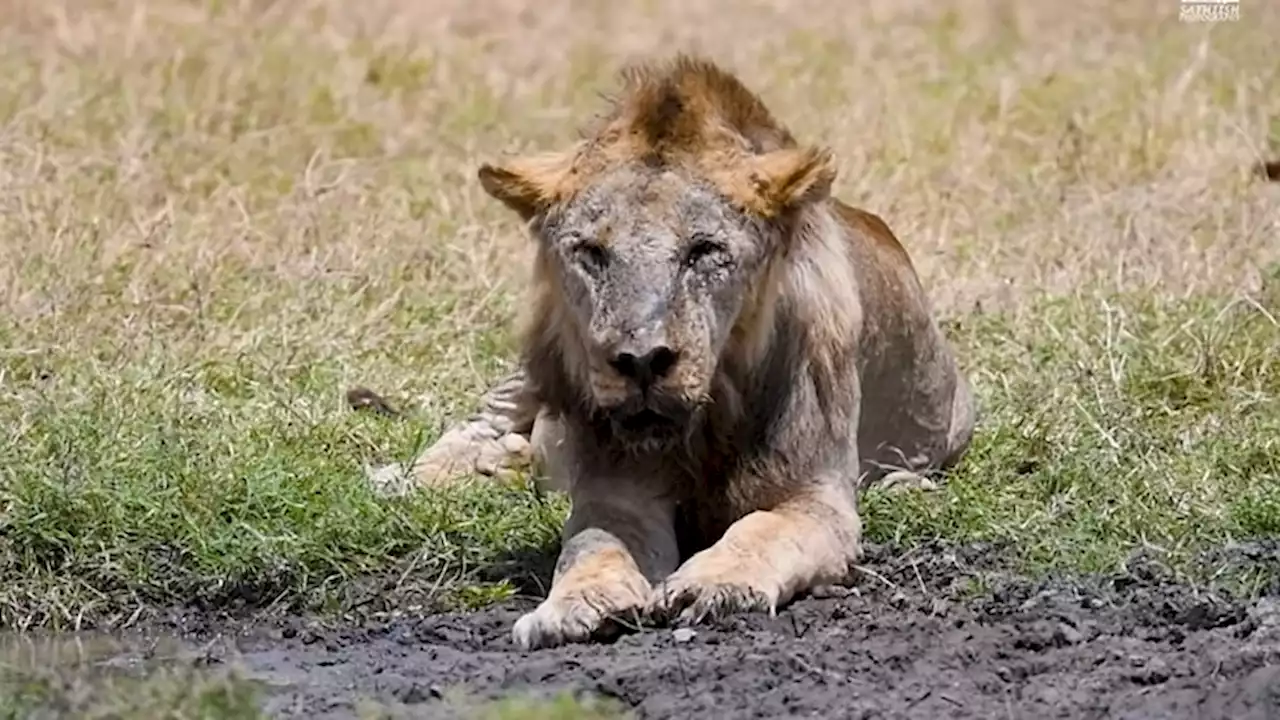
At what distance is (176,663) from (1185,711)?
2.11 m

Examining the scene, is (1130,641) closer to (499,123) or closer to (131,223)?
(131,223)

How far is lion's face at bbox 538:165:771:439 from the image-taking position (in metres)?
5.53

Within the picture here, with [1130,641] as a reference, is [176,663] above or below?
below

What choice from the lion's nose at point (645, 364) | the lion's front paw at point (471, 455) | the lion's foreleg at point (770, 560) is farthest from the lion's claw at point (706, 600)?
the lion's front paw at point (471, 455)

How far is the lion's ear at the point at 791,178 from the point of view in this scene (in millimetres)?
5922

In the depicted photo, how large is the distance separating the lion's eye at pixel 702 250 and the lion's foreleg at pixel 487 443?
1.58 meters

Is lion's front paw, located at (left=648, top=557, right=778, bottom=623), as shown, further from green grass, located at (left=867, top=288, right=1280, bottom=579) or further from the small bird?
the small bird

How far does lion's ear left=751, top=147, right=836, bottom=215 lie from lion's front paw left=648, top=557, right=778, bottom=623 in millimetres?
883

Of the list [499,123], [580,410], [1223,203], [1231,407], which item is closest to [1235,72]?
[1223,203]

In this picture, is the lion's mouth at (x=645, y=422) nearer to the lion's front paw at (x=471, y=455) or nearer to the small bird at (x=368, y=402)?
the lion's front paw at (x=471, y=455)

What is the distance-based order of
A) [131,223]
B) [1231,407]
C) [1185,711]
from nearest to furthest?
[1185,711]
[1231,407]
[131,223]

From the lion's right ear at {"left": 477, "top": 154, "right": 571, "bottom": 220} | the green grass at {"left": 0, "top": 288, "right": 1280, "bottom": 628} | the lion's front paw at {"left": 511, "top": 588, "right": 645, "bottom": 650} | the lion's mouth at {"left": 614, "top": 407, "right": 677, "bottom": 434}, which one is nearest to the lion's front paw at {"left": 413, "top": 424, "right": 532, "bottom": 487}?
the green grass at {"left": 0, "top": 288, "right": 1280, "bottom": 628}

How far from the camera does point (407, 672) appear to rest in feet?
17.2

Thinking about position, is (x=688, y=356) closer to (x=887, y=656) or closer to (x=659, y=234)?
(x=659, y=234)
